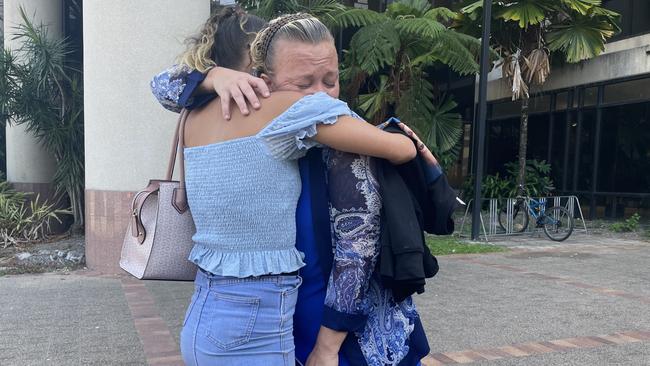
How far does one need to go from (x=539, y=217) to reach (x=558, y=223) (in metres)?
0.40

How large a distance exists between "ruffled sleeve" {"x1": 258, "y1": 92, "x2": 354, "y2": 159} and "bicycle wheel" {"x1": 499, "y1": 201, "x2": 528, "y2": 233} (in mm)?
11333

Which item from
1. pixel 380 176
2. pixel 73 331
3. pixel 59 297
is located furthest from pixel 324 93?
pixel 59 297

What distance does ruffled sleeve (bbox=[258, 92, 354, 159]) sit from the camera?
1338 mm

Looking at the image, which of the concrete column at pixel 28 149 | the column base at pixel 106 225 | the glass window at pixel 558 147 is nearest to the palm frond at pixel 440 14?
the glass window at pixel 558 147

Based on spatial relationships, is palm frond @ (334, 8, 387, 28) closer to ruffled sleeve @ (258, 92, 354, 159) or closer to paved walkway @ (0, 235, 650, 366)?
paved walkway @ (0, 235, 650, 366)

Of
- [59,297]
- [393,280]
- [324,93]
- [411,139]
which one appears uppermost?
[324,93]

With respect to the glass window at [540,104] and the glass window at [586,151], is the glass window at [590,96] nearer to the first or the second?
the glass window at [586,151]

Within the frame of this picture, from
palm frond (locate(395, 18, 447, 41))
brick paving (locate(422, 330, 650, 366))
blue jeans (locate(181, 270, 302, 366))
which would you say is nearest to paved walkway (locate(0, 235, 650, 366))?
brick paving (locate(422, 330, 650, 366))

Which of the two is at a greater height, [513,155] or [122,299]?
[513,155]

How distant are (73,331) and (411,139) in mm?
4214

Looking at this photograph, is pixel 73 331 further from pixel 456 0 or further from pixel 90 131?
pixel 456 0

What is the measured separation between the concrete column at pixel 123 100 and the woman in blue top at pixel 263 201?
18.4ft

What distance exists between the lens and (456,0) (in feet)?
52.9

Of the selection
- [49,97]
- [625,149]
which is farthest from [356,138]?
[625,149]
